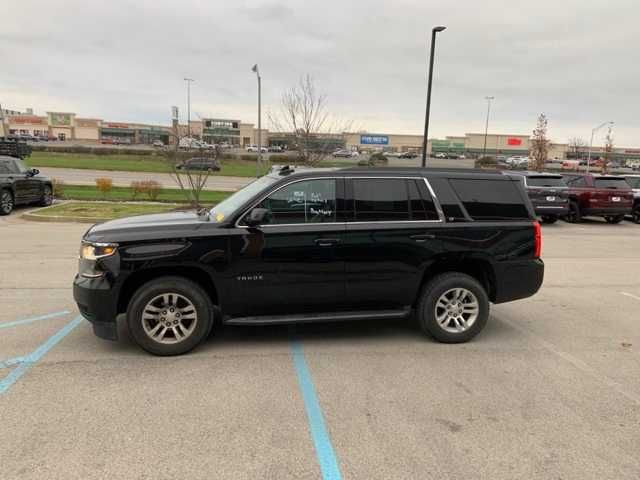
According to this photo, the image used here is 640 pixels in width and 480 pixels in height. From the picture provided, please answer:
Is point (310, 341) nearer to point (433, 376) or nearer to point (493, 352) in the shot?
point (433, 376)

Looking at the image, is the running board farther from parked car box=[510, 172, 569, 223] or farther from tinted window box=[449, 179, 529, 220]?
parked car box=[510, 172, 569, 223]

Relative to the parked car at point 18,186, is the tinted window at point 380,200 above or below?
above

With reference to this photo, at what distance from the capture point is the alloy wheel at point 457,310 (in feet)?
16.7

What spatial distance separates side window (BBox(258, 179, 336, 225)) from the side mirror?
0.13 m

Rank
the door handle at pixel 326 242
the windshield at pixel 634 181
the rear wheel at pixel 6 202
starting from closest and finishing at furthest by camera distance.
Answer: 1. the door handle at pixel 326 242
2. the rear wheel at pixel 6 202
3. the windshield at pixel 634 181

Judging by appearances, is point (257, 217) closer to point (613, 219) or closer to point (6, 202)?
point (6, 202)

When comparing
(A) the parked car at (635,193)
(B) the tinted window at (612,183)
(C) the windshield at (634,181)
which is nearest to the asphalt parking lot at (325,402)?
(B) the tinted window at (612,183)

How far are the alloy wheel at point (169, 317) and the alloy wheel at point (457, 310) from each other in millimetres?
2425

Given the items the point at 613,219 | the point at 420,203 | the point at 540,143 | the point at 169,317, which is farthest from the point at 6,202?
the point at 540,143

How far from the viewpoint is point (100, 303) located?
4461 millimetres

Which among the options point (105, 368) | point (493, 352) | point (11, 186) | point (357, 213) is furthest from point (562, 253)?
point (11, 186)

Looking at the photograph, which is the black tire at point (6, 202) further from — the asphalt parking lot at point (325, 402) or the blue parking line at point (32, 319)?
the blue parking line at point (32, 319)

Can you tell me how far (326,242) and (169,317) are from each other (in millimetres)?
1590

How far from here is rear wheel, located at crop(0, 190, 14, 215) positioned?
48.1ft
